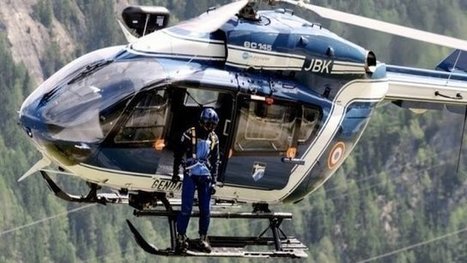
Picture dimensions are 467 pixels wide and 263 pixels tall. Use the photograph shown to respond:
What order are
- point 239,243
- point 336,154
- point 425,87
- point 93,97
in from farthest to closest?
point 425,87
point 336,154
point 239,243
point 93,97

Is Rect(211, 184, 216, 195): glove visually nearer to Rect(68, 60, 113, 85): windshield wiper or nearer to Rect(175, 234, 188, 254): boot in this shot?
Rect(175, 234, 188, 254): boot

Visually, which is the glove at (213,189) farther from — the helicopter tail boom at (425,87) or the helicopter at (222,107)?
the helicopter tail boom at (425,87)

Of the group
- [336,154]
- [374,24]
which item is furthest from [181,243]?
[374,24]

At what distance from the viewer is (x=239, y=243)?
25.5 metres

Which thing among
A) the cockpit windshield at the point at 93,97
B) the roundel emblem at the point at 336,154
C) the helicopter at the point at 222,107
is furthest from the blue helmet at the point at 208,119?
the roundel emblem at the point at 336,154

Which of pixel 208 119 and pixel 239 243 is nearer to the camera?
pixel 208 119

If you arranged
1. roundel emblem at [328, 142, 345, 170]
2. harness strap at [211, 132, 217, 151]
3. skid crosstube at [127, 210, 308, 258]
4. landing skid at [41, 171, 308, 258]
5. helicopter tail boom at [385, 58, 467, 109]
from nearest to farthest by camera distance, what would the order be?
harness strap at [211, 132, 217, 151]
skid crosstube at [127, 210, 308, 258]
landing skid at [41, 171, 308, 258]
roundel emblem at [328, 142, 345, 170]
helicopter tail boom at [385, 58, 467, 109]

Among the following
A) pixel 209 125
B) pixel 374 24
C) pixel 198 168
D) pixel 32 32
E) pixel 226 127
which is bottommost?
pixel 198 168

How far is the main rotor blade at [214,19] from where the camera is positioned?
2381 centimetres

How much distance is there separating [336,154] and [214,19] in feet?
10.6

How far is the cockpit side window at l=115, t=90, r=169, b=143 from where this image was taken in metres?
24.0

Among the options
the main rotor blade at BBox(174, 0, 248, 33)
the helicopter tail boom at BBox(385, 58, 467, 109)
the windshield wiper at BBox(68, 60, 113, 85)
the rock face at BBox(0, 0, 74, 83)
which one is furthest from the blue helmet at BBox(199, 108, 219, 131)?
the rock face at BBox(0, 0, 74, 83)

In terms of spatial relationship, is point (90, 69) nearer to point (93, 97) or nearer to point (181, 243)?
point (93, 97)

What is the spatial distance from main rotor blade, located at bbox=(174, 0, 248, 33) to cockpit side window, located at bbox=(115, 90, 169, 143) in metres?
1.10
